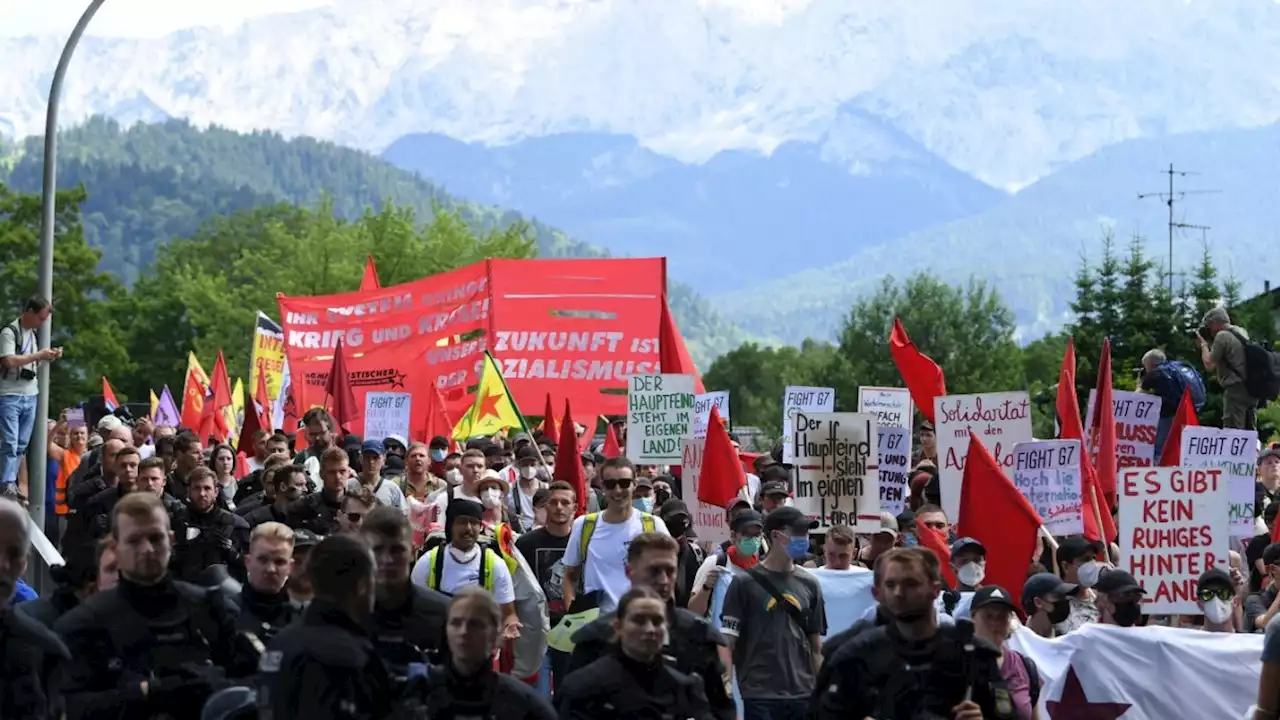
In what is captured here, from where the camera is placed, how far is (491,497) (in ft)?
46.1

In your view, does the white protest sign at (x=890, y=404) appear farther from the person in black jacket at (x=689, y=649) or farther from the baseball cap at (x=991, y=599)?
the person in black jacket at (x=689, y=649)

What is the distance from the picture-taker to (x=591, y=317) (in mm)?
25172

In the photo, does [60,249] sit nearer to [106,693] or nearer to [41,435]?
[41,435]

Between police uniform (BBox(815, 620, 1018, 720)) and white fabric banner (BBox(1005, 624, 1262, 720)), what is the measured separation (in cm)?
372

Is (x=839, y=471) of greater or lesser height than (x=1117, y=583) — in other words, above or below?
above

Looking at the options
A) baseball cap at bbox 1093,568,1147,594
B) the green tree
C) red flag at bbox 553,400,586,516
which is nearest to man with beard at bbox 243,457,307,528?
red flag at bbox 553,400,586,516

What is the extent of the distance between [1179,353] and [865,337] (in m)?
50.1

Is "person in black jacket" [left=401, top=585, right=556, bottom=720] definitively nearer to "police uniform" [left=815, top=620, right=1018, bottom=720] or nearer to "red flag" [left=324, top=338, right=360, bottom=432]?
"police uniform" [left=815, top=620, right=1018, bottom=720]

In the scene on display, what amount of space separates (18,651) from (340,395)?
18757mm

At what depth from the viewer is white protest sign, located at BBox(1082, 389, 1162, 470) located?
18.7 m

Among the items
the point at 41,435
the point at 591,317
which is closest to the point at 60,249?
the point at 591,317

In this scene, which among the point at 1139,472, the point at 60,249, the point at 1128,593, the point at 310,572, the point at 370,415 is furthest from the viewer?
the point at 60,249

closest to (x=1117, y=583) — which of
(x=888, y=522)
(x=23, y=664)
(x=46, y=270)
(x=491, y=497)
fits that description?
(x=888, y=522)

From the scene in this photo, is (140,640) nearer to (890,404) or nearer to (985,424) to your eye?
(985,424)
